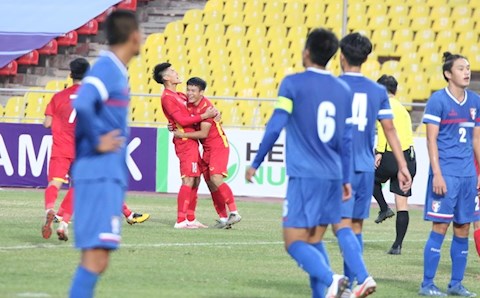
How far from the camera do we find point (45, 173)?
22781mm

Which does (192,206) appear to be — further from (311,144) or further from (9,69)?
(9,69)

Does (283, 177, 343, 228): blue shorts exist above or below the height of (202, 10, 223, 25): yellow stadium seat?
below

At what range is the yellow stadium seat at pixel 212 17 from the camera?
2977 cm

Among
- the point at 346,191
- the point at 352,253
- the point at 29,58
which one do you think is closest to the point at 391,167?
the point at 352,253

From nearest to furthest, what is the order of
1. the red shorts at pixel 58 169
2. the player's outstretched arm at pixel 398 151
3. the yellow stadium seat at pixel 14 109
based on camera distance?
the player's outstretched arm at pixel 398 151, the red shorts at pixel 58 169, the yellow stadium seat at pixel 14 109

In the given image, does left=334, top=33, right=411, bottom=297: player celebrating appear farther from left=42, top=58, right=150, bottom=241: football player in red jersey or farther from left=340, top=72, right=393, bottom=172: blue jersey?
left=42, top=58, right=150, bottom=241: football player in red jersey

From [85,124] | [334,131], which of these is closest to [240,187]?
[334,131]

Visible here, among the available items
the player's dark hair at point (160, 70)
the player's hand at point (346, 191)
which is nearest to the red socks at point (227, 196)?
the player's dark hair at point (160, 70)

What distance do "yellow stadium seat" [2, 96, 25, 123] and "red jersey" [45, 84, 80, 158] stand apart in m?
10.5

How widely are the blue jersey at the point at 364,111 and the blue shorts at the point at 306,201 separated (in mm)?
1287

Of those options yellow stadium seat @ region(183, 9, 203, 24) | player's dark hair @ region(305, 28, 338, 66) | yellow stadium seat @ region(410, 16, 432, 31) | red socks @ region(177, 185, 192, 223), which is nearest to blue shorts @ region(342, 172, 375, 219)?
player's dark hair @ region(305, 28, 338, 66)

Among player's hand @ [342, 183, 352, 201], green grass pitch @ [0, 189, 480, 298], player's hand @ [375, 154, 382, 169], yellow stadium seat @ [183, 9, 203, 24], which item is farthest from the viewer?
yellow stadium seat @ [183, 9, 203, 24]

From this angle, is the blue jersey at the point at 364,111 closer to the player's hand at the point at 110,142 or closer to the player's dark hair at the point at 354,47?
the player's dark hair at the point at 354,47

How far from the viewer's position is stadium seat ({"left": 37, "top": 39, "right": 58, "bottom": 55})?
30109 millimetres
